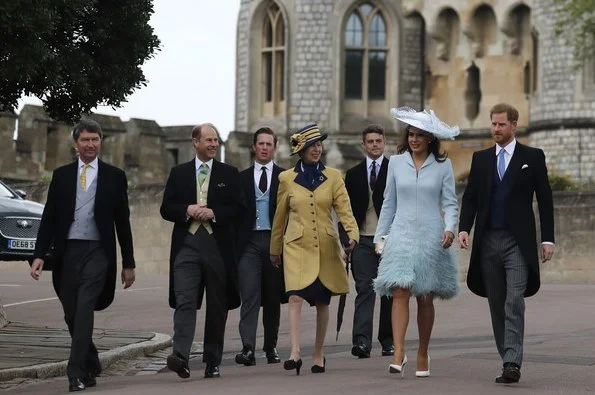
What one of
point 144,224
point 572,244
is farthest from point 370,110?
point 572,244

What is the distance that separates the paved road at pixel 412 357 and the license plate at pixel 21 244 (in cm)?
68

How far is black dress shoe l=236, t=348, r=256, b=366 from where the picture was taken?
50.6 ft

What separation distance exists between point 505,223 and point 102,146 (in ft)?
98.6

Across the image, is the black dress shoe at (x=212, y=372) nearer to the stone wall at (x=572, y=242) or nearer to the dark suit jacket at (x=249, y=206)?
the dark suit jacket at (x=249, y=206)

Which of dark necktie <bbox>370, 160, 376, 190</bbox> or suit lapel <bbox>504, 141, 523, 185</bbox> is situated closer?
suit lapel <bbox>504, 141, 523, 185</bbox>

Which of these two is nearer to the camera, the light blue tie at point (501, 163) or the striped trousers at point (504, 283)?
the striped trousers at point (504, 283)

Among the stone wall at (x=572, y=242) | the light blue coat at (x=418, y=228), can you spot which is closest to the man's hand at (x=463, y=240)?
the light blue coat at (x=418, y=228)

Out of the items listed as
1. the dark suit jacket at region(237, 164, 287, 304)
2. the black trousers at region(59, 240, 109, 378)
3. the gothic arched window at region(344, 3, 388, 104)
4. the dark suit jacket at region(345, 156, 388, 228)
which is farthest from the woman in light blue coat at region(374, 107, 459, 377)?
the gothic arched window at region(344, 3, 388, 104)

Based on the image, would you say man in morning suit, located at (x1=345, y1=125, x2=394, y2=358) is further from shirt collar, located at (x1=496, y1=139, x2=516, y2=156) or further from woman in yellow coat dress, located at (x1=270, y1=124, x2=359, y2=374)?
shirt collar, located at (x1=496, y1=139, x2=516, y2=156)

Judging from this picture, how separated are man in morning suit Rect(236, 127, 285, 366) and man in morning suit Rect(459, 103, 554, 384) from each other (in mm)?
2589

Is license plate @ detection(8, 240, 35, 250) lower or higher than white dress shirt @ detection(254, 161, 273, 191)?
lower

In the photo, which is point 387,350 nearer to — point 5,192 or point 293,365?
point 293,365

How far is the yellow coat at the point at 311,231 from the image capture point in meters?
14.4

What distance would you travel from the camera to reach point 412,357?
15367mm
